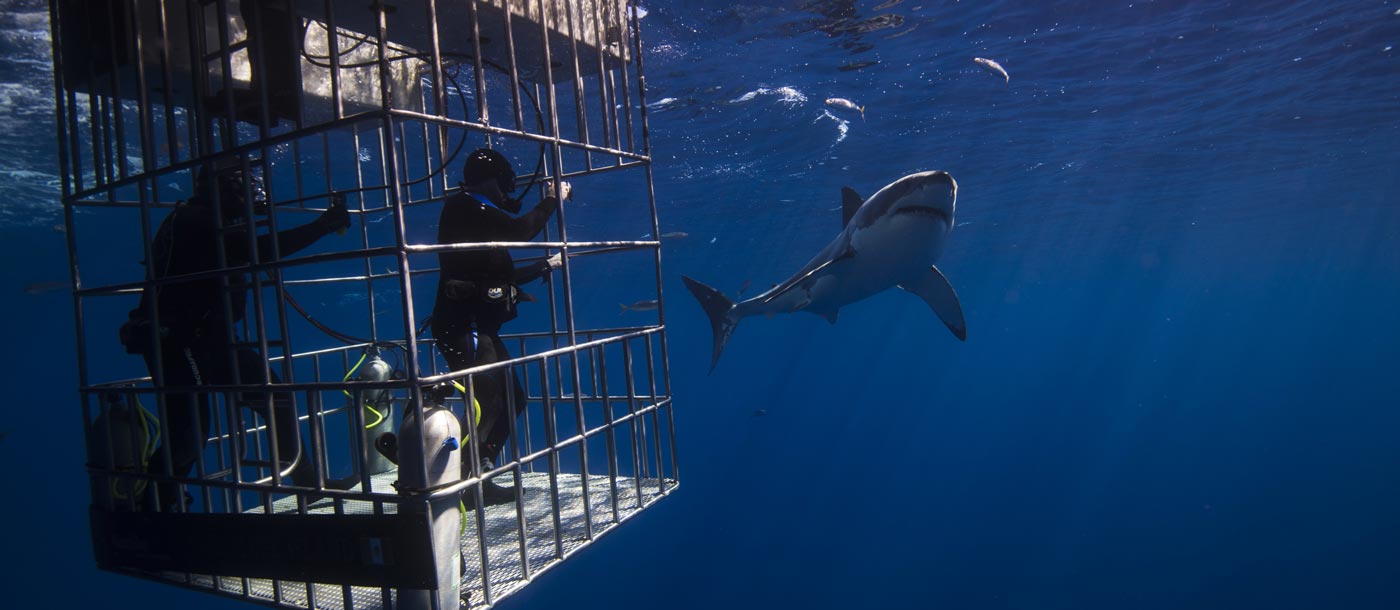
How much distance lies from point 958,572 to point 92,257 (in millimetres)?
33586

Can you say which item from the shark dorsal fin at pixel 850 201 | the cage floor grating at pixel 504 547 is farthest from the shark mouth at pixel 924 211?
the cage floor grating at pixel 504 547

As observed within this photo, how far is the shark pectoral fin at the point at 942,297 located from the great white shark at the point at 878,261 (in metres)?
0.01

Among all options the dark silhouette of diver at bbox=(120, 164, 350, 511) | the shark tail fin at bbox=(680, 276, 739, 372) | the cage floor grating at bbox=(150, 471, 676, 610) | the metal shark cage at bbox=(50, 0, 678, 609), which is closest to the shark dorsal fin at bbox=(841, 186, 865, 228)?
the shark tail fin at bbox=(680, 276, 739, 372)

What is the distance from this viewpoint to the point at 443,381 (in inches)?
106

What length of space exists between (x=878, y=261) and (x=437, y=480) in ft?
21.9

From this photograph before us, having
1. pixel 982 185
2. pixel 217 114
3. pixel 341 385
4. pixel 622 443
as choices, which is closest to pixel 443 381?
pixel 341 385

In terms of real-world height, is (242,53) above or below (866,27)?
below

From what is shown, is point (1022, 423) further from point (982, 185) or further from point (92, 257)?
point (92, 257)

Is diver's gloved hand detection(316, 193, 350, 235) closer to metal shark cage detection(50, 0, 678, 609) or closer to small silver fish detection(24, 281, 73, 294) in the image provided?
metal shark cage detection(50, 0, 678, 609)

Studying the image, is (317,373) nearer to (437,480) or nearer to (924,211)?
(437,480)

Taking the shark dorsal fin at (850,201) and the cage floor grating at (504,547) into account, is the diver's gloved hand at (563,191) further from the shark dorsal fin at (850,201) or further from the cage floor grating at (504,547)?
the shark dorsal fin at (850,201)

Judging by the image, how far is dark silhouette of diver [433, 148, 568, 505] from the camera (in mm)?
3816

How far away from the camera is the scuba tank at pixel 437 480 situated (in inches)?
105

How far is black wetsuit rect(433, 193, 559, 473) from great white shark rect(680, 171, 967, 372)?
422cm
